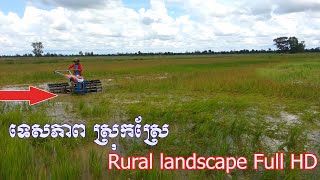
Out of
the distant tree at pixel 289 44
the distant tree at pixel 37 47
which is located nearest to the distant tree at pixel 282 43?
the distant tree at pixel 289 44

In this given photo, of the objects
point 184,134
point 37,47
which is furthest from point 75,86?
point 37,47

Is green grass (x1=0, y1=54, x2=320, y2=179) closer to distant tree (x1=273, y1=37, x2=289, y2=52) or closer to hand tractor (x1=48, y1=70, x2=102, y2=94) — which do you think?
hand tractor (x1=48, y1=70, x2=102, y2=94)

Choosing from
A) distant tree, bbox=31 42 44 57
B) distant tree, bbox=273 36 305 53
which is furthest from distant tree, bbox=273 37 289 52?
distant tree, bbox=31 42 44 57

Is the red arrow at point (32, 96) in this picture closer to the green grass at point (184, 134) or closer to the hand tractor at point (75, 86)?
the green grass at point (184, 134)

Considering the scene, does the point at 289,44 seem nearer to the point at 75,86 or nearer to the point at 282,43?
the point at 282,43

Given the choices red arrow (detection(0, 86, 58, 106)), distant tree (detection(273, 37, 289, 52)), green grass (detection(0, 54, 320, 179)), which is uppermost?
distant tree (detection(273, 37, 289, 52))

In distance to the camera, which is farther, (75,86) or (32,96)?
(75,86)

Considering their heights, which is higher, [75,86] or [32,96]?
[75,86]

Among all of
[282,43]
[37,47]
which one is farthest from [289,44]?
[37,47]

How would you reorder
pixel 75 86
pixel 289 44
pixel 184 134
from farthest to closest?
pixel 289 44 → pixel 75 86 → pixel 184 134

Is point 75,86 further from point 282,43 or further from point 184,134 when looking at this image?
point 282,43

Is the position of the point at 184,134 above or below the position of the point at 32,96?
below

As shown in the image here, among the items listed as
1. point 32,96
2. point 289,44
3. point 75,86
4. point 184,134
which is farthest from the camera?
point 289,44

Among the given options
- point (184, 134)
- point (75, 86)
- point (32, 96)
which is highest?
point (75, 86)
